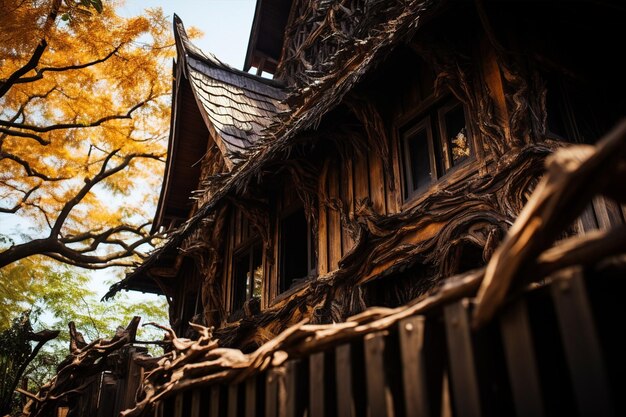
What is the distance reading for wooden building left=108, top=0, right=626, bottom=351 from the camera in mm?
5879

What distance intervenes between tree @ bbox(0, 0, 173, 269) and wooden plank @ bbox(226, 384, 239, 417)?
8698 millimetres

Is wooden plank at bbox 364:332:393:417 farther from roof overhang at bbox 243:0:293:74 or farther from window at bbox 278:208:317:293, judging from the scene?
roof overhang at bbox 243:0:293:74

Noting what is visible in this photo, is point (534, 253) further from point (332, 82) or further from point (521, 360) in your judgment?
point (332, 82)

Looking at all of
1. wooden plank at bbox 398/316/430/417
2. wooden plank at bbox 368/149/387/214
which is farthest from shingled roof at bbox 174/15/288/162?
wooden plank at bbox 398/316/430/417

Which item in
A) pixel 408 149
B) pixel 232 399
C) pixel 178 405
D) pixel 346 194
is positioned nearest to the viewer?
pixel 232 399

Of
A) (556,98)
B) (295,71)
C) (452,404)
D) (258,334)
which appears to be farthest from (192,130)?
(452,404)

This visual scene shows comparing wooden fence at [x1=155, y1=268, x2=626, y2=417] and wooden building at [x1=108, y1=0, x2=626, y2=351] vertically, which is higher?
wooden building at [x1=108, y1=0, x2=626, y2=351]

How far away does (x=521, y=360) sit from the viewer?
1669 mm

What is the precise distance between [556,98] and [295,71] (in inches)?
365

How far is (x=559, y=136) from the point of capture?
20.1 ft

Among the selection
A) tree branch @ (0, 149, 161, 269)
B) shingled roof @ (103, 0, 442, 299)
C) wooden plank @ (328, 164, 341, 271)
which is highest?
tree branch @ (0, 149, 161, 269)

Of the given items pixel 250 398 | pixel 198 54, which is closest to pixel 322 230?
pixel 250 398

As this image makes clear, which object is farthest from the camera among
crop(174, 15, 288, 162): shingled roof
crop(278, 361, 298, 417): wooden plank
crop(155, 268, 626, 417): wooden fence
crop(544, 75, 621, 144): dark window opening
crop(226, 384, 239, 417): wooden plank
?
crop(174, 15, 288, 162): shingled roof

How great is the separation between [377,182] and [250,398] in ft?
17.2
